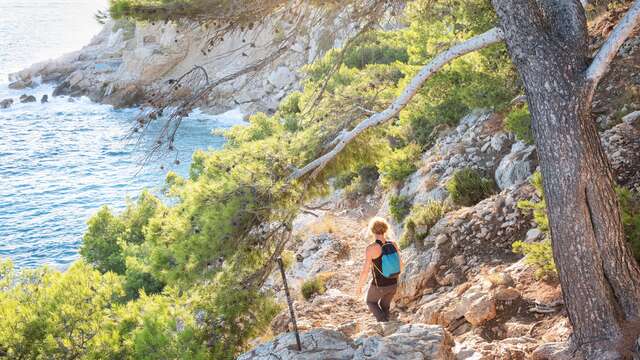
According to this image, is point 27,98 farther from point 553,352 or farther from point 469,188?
point 553,352

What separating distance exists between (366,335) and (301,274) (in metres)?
6.85

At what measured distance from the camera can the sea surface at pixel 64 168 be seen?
27.1 m

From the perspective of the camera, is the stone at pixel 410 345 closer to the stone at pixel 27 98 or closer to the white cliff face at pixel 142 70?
the white cliff face at pixel 142 70

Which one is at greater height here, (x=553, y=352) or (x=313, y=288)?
(x=553, y=352)

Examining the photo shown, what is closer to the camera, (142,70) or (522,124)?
(522,124)

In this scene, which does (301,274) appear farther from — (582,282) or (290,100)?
(290,100)

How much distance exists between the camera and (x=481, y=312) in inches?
261

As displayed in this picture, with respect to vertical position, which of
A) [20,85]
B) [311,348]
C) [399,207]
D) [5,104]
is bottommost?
[399,207]

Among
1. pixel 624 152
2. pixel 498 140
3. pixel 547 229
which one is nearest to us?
pixel 547 229

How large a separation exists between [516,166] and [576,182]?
5.58 m

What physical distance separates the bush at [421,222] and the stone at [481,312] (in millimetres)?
3456

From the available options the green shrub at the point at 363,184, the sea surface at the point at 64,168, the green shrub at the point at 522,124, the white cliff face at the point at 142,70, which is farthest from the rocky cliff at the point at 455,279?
the white cliff face at the point at 142,70

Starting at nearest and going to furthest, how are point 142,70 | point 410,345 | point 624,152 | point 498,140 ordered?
point 410,345
point 624,152
point 498,140
point 142,70

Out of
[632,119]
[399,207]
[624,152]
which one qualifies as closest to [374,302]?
[624,152]
